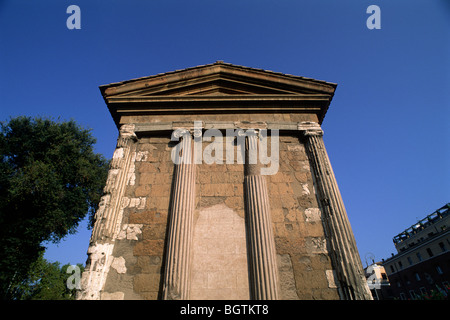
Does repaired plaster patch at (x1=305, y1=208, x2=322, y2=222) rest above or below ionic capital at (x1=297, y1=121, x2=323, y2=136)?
below

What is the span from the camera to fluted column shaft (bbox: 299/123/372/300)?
521cm

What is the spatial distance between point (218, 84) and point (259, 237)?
Result: 5593mm

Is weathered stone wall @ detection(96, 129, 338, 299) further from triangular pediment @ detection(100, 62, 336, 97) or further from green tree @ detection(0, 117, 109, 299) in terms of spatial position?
green tree @ detection(0, 117, 109, 299)

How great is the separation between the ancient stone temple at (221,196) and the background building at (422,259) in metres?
29.4

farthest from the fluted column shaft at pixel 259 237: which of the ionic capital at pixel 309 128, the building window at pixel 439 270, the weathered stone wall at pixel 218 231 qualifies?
the building window at pixel 439 270

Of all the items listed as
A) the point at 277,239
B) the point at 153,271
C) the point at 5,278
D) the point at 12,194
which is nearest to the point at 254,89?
the point at 277,239

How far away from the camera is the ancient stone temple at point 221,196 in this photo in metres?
5.39

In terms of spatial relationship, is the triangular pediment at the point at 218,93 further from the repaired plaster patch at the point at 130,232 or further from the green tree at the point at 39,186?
the green tree at the point at 39,186

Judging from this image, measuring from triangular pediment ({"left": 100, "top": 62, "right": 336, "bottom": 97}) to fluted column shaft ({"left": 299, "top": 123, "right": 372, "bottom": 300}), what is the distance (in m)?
1.60

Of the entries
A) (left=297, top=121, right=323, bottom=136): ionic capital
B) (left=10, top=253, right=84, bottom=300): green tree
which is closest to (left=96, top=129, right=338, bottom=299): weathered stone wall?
(left=297, top=121, right=323, bottom=136): ionic capital

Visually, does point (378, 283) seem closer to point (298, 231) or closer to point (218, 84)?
point (298, 231)
